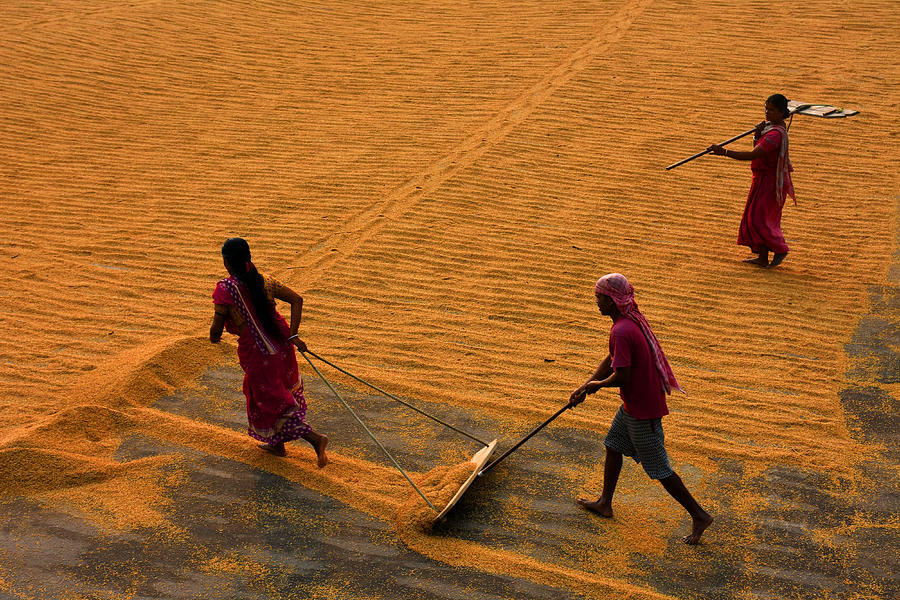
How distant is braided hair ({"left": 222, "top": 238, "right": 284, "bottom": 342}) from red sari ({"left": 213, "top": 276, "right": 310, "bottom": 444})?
21mm

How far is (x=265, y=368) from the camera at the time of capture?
182 inches

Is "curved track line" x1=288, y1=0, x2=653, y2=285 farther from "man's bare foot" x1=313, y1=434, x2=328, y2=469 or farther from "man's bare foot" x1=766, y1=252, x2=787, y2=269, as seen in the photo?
"man's bare foot" x1=766, y1=252, x2=787, y2=269

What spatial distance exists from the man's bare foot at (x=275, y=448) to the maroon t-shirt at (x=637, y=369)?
6.78ft

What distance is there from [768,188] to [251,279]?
4.91 meters

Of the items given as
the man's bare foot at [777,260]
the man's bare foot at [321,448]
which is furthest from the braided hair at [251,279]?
the man's bare foot at [777,260]

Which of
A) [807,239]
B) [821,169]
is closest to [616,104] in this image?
[821,169]

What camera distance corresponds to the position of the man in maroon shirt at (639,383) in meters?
4.04

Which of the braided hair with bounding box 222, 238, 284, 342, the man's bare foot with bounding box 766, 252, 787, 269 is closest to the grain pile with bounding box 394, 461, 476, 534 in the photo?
the braided hair with bounding box 222, 238, 284, 342

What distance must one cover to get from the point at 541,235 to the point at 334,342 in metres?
2.61

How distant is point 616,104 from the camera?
35.2 feet

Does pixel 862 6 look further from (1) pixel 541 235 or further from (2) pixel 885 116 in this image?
(1) pixel 541 235

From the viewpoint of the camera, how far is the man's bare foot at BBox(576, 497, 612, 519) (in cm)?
439

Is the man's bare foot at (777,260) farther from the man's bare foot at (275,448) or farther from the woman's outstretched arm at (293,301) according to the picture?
the man's bare foot at (275,448)

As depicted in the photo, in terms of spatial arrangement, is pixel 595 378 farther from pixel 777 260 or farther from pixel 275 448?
pixel 777 260
